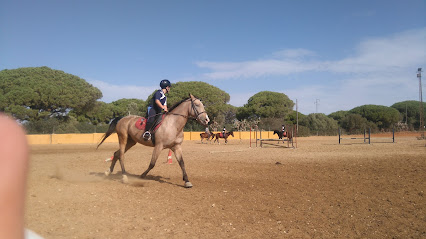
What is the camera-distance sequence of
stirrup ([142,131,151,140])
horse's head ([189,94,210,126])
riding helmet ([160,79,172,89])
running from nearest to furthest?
horse's head ([189,94,210,126])
stirrup ([142,131,151,140])
riding helmet ([160,79,172,89])

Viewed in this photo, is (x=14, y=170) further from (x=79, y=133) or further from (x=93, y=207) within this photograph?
(x=79, y=133)

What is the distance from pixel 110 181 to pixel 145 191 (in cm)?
193

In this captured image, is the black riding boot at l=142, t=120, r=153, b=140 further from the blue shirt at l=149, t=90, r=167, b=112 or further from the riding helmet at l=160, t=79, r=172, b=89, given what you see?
the riding helmet at l=160, t=79, r=172, b=89

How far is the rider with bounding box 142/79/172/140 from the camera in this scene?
28.4 feet

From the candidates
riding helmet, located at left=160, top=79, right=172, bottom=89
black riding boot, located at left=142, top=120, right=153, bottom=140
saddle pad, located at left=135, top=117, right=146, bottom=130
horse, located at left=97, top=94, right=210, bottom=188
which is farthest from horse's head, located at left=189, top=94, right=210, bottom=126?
saddle pad, located at left=135, top=117, right=146, bottom=130

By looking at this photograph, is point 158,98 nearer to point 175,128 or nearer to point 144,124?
point 144,124

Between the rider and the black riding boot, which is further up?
the rider

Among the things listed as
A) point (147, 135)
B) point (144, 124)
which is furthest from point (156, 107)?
point (147, 135)

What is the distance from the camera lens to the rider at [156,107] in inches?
341

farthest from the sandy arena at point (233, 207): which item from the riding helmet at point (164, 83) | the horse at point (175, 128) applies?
the riding helmet at point (164, 83)

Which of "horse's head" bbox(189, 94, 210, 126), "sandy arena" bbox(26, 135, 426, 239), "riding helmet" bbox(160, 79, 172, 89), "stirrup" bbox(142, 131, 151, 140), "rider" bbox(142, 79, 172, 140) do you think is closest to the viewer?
"sandy arena" bbox(26, 135, 426, 239)

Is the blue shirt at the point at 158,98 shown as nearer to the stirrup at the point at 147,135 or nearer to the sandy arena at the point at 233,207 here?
the stirrup at the point at 147,135

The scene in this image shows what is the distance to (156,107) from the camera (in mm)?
8977

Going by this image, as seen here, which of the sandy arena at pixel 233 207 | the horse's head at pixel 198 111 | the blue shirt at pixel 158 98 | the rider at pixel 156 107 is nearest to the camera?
Result: the sandy arena at pixel 233 207
